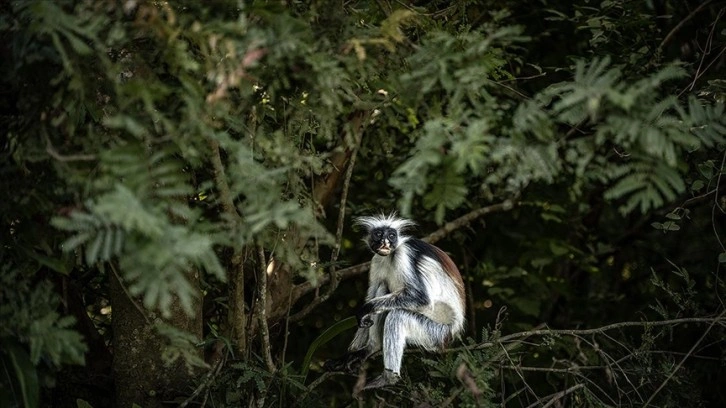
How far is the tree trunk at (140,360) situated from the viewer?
475cm

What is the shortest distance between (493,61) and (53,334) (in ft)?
7.25

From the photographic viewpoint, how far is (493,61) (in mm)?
3990

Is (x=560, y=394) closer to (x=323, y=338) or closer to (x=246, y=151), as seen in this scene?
(x=323, y=338)

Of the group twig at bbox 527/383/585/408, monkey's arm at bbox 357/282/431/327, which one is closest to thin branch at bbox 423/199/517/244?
monkey's arm at bbox 357/282/431/327

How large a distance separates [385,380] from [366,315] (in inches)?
19.2

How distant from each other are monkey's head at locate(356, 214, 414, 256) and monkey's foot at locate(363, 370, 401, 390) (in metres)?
0.86

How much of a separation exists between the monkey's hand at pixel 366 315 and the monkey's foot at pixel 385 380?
1.17 feet

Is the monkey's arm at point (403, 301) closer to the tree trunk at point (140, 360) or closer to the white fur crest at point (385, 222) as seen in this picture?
the white fur crest at point (385, 222)

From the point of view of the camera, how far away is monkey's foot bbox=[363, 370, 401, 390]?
16.4 ft

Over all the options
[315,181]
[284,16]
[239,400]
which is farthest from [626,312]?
[284,16]

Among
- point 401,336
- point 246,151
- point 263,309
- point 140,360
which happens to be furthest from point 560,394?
point 140,360

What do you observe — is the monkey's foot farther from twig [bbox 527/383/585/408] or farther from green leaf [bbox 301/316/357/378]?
twig [bbox 527/383/585/408]

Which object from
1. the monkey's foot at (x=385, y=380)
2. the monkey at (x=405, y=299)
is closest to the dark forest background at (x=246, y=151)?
the monkey's foot at (x=385, y=380)

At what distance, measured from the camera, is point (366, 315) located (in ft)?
→ 17.8
